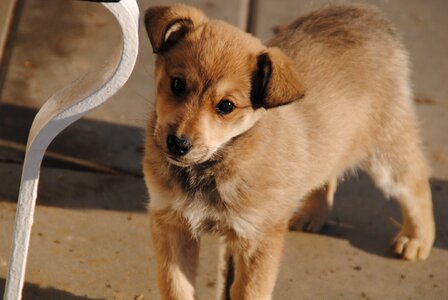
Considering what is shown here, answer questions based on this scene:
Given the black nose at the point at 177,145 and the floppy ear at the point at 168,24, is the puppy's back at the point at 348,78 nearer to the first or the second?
the floppy ear at the point at 168,24

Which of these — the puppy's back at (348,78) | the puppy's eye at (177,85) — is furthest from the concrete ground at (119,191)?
the puppy's eye at (177,85)

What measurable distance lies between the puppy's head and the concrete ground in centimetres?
105

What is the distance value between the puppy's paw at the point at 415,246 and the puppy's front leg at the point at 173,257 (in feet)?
4.03

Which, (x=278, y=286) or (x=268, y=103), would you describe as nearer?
(x=268, y=103)

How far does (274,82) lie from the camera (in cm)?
380

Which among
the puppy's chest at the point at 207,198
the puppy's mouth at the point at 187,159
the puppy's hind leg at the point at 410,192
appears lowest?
the puppy's hind leg at the point at 410,192

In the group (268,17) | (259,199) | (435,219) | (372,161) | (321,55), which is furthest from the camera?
(268,17)

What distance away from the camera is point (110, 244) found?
4.88 m

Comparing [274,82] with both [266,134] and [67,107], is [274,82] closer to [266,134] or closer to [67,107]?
[266,134]

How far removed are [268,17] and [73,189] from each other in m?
2.04

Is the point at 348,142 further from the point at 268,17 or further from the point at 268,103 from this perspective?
the point at 268,17

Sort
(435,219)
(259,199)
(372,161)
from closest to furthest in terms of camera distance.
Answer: (259,199), (372,161), (435,219)

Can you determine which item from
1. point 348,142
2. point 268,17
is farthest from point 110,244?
point 268,17

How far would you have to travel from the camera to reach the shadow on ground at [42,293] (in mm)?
4492
